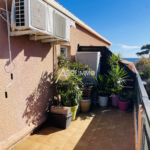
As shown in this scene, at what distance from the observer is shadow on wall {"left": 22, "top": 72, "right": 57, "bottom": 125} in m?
3.75

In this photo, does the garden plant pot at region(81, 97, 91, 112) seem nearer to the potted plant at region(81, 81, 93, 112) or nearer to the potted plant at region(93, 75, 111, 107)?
the potted plant at region(81, 81, 93, 112)

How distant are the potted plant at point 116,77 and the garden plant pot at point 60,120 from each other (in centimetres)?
264

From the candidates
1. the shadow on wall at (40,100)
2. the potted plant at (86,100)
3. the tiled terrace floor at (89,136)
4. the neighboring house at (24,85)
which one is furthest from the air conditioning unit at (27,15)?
the potted plant at (86,100)

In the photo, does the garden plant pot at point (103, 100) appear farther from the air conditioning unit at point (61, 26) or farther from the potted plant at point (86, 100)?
the air conditioning unit at point (61, 26)

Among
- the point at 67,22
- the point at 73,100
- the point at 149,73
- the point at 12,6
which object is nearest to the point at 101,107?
the point at 73,100

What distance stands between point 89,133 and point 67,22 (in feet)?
11.3

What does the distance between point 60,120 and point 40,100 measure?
0.86 meters

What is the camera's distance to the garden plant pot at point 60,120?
13.5 ft

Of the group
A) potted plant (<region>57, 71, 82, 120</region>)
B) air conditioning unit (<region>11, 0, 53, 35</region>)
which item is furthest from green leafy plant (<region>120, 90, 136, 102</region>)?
air conditioning unit (<region>11, 0, 53, 35</region>)

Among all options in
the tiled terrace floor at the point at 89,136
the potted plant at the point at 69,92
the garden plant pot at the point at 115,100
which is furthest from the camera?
the garden plant pot at the point at 115,100

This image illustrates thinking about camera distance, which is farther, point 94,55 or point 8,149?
point 94,55

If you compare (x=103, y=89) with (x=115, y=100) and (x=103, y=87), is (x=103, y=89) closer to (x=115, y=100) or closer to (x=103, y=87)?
(x=103, y=87)

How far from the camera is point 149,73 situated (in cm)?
2300

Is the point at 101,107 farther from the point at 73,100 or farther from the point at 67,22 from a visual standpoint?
the point at 67,22
